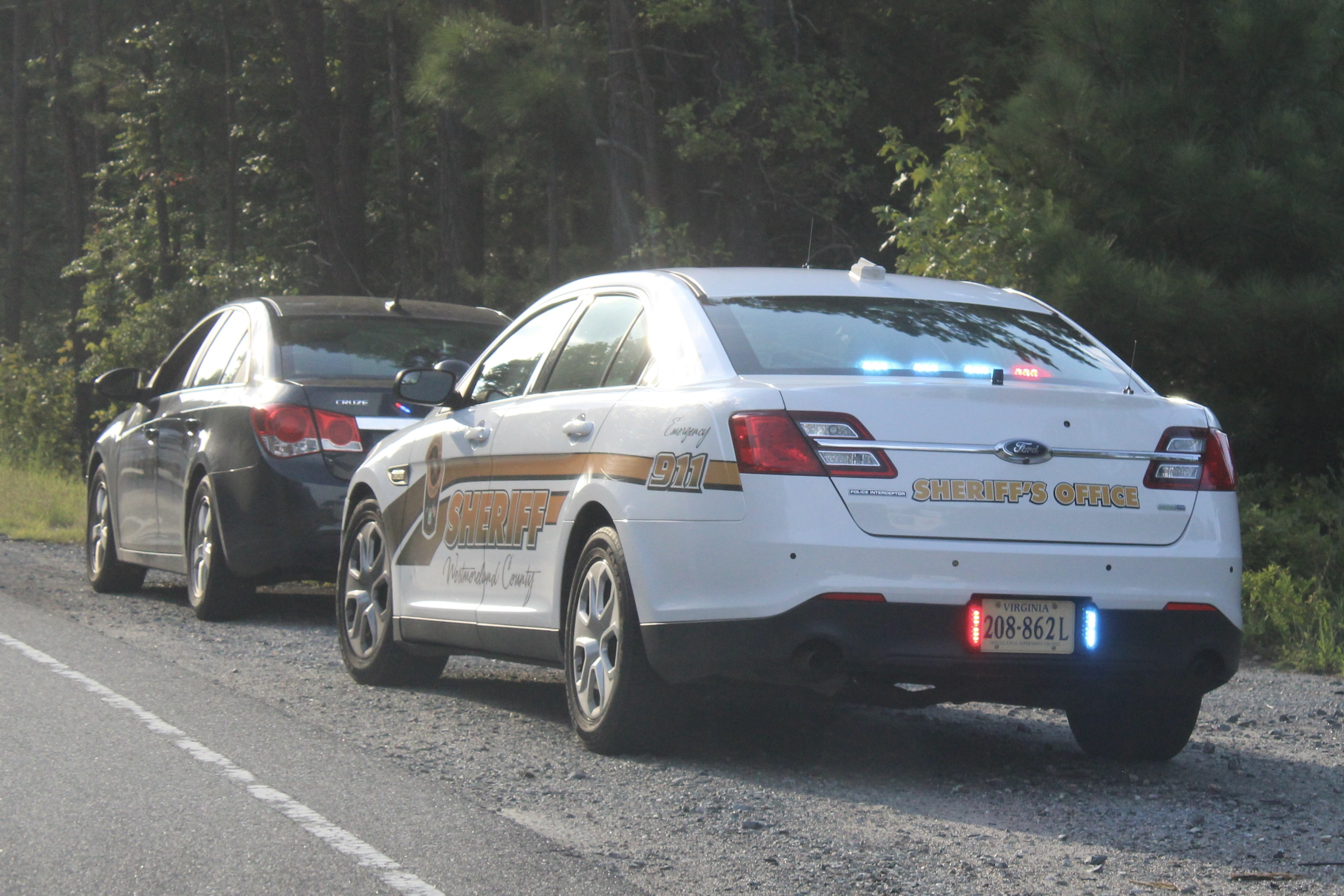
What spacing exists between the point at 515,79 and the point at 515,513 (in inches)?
540

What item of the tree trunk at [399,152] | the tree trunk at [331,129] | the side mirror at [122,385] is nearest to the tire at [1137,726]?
the side mirror at [122,385]

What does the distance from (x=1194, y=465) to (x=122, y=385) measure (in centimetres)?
776

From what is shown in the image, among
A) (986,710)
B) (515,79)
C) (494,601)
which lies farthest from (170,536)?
(515,79)

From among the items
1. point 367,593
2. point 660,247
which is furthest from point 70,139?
point 367,593

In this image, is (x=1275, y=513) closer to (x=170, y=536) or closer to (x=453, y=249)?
(x=170, y=536)

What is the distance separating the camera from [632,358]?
20.8ft

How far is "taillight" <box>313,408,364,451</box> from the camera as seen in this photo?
375 inches

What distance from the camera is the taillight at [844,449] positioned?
5340 mm

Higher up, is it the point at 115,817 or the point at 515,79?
the point at 515,79

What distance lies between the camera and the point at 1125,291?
440 inches

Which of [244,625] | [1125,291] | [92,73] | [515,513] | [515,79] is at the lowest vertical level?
[244,625]

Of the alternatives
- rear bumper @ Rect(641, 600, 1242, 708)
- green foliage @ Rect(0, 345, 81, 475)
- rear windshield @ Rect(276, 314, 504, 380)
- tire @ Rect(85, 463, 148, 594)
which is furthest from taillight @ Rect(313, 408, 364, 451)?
green foliage @ Rect(0, 345, 81, 475)

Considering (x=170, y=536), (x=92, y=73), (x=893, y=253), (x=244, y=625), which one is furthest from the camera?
(x=92, y=73)

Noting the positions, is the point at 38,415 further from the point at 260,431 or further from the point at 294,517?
the point at 294,517
